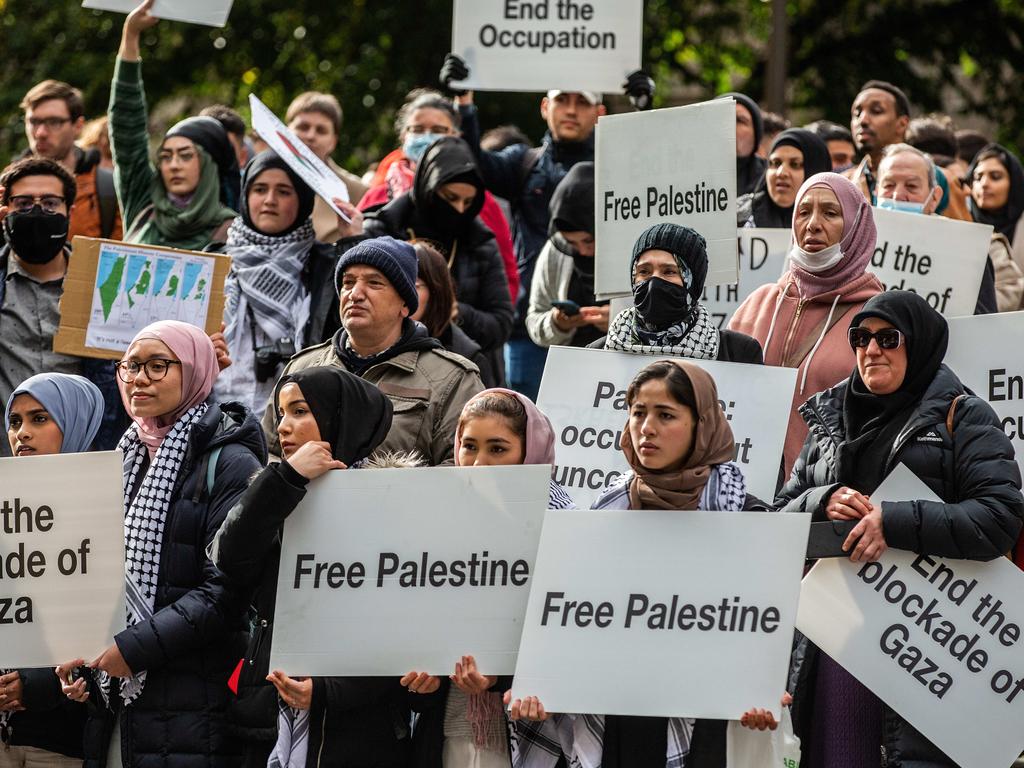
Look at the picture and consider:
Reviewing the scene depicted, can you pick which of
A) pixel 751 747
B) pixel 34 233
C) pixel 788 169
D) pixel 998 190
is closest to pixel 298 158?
pixel 34 233

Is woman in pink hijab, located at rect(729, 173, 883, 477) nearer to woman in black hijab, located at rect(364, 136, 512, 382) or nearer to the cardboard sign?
woman in black hijab, located at rect(364, 136, 512, 382)

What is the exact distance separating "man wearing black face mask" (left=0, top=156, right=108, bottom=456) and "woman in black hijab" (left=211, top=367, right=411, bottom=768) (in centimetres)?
222

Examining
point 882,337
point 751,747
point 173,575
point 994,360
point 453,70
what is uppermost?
point 453,70

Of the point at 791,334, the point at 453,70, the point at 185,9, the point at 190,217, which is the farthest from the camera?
the point at 453,70

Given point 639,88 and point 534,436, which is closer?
point 534,436

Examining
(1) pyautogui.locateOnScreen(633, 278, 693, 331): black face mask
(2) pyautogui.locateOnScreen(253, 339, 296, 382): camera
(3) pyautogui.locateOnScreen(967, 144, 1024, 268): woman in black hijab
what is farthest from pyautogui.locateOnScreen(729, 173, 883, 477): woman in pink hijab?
(3) pyautogui.locateOnScreen(967, 144, 1024, 268): woman in black hijab

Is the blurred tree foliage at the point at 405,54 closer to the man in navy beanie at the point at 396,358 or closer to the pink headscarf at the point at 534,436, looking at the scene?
the man in navy beanie at the point at 396,358

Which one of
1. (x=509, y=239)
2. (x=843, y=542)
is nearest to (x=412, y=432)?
(x=843, y=542)

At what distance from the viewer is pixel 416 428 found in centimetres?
566

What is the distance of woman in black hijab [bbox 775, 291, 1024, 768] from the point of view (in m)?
4.91

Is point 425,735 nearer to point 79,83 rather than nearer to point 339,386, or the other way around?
point 339,386

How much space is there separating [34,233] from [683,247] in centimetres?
287

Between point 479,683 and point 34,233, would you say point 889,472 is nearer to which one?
point 479,683

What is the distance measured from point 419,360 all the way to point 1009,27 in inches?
547
